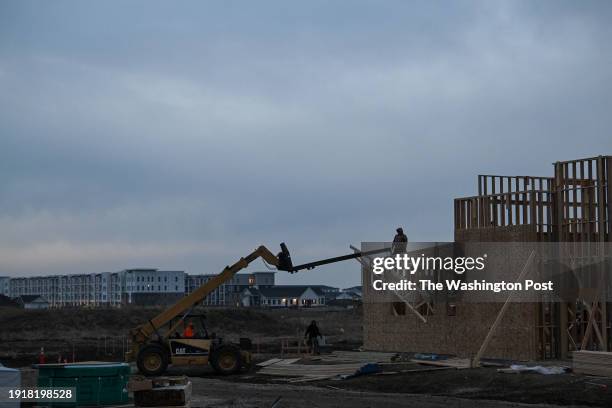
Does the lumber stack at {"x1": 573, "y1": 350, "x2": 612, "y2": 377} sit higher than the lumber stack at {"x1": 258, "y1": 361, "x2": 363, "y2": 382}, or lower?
higher

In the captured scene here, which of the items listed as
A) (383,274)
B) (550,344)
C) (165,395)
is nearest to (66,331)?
(383,274)

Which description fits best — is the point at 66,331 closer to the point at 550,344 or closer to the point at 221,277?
the point at 221,277

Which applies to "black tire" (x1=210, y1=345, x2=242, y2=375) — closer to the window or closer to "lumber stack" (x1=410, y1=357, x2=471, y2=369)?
"lumber stack" (x1=410, y1=357, x2=471, y2=369)

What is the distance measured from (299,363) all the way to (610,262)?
395 inches

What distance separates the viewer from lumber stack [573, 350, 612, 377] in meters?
24.5

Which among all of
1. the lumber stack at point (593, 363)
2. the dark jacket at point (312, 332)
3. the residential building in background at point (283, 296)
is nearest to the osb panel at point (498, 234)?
the lumber stack at point (593, 363)

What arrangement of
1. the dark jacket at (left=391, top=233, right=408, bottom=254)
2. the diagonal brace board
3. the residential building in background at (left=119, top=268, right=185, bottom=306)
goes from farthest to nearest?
the residential building in background at (left=119, top=268, right=185, bottom=306) < the dark jacket at (left=391, top=233, right=408, bottom=254) < the diagonal brace board

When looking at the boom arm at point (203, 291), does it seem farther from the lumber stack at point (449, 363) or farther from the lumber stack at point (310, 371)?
the lumber stack at point (449, 363)

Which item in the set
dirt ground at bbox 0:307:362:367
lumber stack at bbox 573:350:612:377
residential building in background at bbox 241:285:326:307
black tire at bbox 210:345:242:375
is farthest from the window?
residential building in background at bbox 241:285:326:307

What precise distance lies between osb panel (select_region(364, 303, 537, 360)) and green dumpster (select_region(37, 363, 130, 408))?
47.6ft

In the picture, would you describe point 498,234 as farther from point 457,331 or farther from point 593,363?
point 593,363

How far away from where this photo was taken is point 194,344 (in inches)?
1192

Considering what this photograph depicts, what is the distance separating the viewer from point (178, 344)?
30172mm

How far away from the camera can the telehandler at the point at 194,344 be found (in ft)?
97.8
